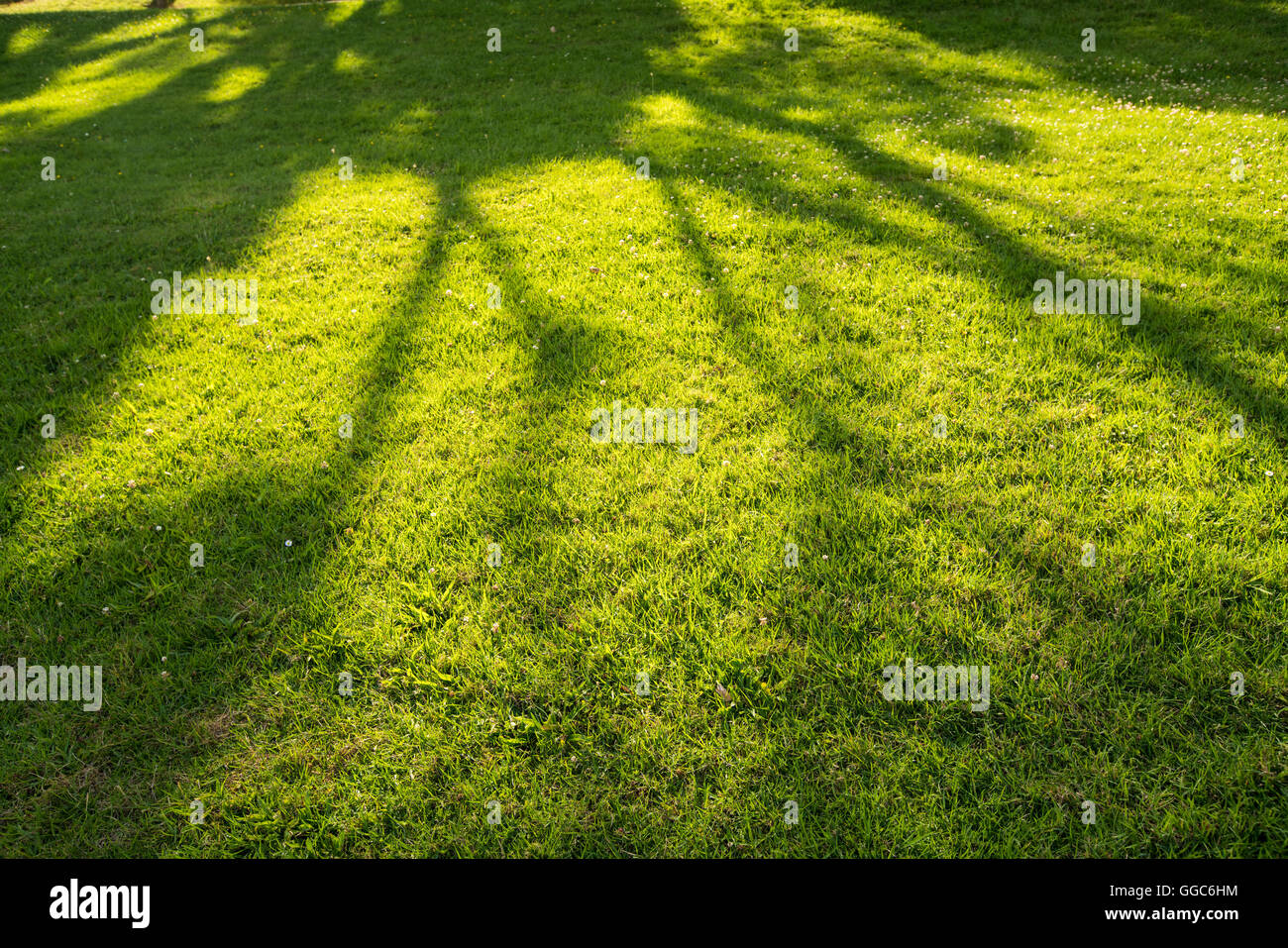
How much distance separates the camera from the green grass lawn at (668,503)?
2676 mm

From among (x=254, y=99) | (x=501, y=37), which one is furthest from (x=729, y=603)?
(x=501, y=37)

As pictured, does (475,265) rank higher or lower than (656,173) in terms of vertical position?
lower

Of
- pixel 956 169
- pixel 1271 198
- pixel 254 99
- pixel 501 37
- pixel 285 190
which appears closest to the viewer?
pixel 1271 198

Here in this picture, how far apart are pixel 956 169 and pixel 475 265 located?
5436 millimetres

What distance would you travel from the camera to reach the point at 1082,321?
16.4 ft

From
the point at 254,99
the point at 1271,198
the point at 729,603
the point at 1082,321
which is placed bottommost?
the point at 729,603

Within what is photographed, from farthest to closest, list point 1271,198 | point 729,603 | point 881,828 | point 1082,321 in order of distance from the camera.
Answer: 1. point 1271,198
2. point 1082,321
3. point 729,603
4. point 881,828

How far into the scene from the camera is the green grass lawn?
105 inches

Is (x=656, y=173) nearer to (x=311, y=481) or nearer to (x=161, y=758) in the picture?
(x=311, y=481)

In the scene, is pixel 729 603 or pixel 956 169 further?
Result: pixel 956 169

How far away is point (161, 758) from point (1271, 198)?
Result: 9.40 metres

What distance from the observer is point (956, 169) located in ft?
25.1

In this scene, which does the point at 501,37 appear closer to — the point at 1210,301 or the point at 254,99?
the point at 254,99

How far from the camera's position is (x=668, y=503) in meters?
3.90
